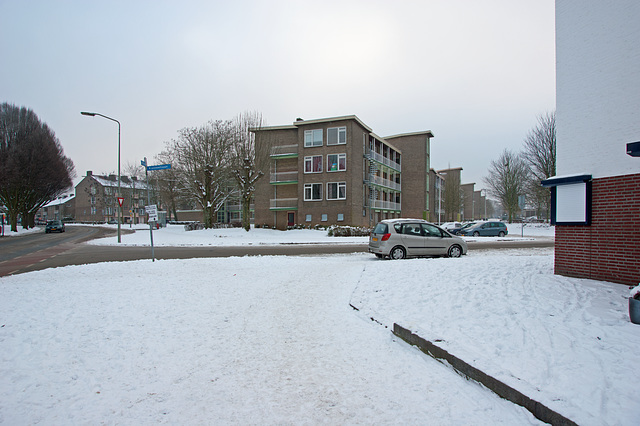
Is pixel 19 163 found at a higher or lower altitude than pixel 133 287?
higher

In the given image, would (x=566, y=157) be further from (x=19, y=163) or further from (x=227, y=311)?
(x=19, y=163)

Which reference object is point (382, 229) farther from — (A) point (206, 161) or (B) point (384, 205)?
(B) point (384, 205)

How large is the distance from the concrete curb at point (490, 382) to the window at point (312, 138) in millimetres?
30803

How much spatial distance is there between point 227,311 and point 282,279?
9.86ft

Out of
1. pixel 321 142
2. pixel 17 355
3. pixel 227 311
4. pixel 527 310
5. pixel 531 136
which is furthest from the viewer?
pixel 531 136

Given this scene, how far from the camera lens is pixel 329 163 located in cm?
3416

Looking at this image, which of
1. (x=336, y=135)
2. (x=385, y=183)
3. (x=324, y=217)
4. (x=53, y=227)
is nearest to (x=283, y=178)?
(x=324, y=217)

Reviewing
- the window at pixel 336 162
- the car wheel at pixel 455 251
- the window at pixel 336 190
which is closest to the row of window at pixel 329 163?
the window at pixel 336 162

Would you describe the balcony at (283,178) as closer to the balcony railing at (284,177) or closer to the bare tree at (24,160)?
the balcony railing at (284,177)

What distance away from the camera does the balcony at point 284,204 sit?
3588cm

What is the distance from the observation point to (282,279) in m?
9.41

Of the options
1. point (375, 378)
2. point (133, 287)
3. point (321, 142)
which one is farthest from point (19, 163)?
point (375, 378)

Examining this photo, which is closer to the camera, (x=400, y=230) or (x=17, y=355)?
(x=17, y=355)

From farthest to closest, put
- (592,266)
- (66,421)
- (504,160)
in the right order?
(504,160), (592,266), (66,421)
